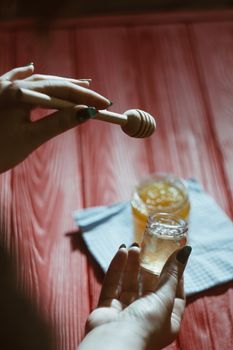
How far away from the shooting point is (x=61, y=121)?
579 millimetres

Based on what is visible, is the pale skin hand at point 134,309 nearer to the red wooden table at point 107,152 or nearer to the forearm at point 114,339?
the forearm at point 114,339

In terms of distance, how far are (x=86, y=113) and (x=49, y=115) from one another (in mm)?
55

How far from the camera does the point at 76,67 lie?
47.5 inches

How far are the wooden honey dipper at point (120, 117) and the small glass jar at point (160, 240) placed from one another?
0.16m

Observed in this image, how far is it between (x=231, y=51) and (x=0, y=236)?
0.82 m

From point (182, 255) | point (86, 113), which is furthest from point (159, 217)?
point (86, 113)

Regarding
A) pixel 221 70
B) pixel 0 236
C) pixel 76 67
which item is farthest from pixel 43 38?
pixel 0 236

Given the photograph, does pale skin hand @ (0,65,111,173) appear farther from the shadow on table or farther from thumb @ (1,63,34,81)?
the shadow on table

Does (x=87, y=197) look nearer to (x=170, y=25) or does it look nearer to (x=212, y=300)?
(x=212, y=300)

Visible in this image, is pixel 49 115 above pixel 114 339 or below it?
above

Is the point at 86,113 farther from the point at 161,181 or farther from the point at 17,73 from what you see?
the point at 161,181

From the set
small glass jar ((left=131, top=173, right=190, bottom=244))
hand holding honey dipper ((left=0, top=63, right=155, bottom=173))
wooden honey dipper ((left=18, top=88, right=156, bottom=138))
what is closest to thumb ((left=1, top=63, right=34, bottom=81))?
hand holding honey dipper ((left=0, top=63, right=155, bottom=173))

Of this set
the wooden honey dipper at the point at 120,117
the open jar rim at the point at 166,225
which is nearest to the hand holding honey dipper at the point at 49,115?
the wooden honey dipper at the point at 120,117

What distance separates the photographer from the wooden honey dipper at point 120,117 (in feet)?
1.75
